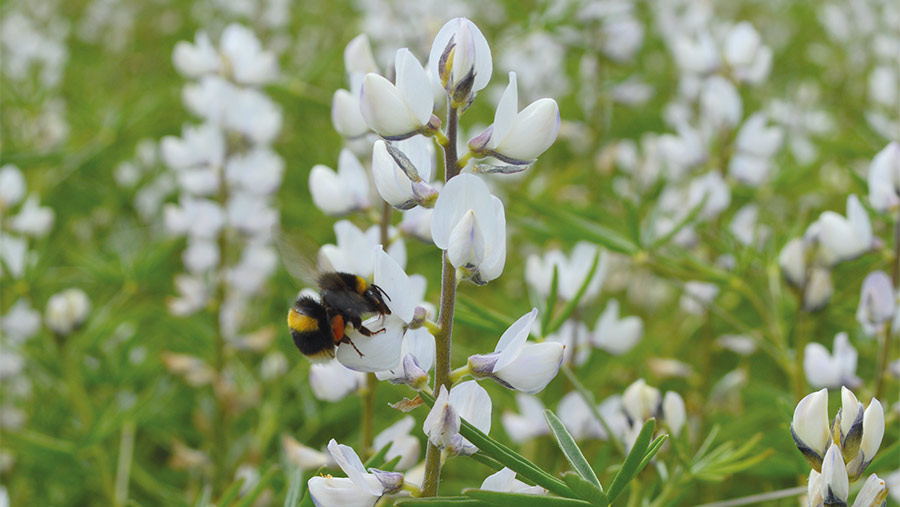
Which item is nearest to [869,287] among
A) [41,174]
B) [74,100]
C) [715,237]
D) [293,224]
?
[715,237]

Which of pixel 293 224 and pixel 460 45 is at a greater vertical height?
pixel 460 45

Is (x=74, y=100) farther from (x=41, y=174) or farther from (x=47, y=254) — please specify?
(x=47, y=254)

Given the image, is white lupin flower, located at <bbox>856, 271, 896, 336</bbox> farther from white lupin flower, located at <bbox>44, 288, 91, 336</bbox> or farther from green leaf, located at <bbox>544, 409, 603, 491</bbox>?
white lupin flower, located at <bbox>44, 288, 91, 336</bbox>

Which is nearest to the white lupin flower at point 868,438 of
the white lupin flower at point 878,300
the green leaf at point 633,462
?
the green leaf at point 633,462

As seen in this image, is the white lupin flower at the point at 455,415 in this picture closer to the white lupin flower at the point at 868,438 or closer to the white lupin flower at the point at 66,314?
the white lupin flower at the point at 868,438

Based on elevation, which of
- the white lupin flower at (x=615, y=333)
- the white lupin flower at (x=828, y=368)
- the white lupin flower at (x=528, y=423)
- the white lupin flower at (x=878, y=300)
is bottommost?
the white lupin flower at (x=528, y=423)
